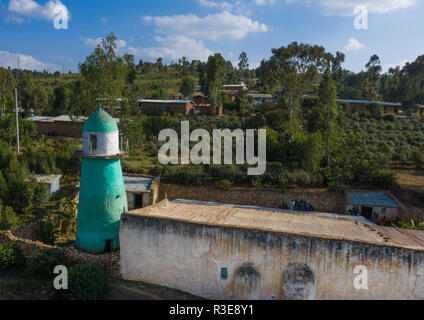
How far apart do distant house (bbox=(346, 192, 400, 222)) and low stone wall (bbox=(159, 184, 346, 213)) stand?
3.27 ft

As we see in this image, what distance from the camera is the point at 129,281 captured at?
9.43 m

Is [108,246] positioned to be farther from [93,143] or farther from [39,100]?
[39,100]

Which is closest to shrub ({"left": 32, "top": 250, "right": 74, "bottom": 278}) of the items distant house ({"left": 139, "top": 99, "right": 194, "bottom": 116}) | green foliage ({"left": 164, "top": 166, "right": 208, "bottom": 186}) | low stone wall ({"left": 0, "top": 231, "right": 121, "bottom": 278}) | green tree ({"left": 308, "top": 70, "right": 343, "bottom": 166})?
low stone wall ({"left": 0, "top": 231, "right": 121, "bottom": 278})

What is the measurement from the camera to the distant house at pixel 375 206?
46.7ft

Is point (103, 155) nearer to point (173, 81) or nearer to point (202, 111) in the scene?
point (202, 111)

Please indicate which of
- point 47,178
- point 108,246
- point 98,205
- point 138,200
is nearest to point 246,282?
point 108,246

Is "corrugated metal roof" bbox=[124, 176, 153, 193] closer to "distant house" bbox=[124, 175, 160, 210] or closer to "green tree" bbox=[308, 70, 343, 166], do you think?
"distant house" bbox=[124, 175, 160, 210]

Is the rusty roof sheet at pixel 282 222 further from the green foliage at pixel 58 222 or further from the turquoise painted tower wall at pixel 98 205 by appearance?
the green foliage at pixel 58 222

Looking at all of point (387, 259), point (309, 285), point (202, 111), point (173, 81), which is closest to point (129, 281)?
point (309, 285)

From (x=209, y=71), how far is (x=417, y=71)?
128ft

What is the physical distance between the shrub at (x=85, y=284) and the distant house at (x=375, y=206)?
1118cm

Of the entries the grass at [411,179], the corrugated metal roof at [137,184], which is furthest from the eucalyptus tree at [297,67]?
the corrugated metal roof at [137,184]

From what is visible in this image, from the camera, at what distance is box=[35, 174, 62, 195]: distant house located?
16.3m

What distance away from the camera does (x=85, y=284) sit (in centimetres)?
851
